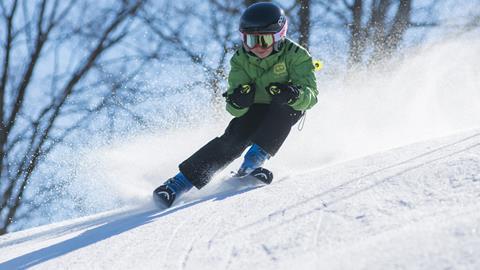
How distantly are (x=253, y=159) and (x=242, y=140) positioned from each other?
0.15 meters

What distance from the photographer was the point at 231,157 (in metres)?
3.78

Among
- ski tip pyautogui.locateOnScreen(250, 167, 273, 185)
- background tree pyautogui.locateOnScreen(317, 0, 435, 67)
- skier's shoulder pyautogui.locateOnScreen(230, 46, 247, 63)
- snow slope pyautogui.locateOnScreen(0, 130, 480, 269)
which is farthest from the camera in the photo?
background tree pyautogui.locateOnScreen(317, 0, 435, 67)

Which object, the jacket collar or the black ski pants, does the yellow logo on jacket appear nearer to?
the jacket collar

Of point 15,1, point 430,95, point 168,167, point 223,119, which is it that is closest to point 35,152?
point 15,1

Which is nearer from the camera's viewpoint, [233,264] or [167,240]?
[233,264]

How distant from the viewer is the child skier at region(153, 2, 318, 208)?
367 centimetres

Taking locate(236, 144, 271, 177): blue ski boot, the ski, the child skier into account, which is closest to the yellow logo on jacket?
the child skier

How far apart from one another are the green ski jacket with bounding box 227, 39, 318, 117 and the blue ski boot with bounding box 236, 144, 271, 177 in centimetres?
28

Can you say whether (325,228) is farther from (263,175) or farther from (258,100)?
(258,100)

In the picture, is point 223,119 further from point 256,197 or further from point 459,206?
point 459,206

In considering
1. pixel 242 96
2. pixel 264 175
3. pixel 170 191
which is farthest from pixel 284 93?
pixel 170 191

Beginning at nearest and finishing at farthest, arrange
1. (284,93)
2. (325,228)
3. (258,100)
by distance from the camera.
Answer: (325,228), (284,93), (258,100)

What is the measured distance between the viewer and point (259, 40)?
3.85 meters

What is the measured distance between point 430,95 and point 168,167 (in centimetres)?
420
